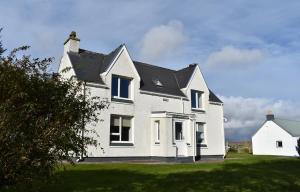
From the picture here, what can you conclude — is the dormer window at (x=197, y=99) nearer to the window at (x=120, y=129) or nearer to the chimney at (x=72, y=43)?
the window at (x=120, y=129)

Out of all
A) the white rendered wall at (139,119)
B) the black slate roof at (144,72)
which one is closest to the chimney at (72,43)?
the black slate roof at (144,72)

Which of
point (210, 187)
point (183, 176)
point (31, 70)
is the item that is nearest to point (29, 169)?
point (31, 70)

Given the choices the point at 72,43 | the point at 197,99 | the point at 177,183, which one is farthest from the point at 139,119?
the point at 177,183

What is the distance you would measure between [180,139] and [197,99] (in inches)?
214

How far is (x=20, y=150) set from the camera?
7566mm

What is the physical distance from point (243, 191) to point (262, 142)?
50229 mm

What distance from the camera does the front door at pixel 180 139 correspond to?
31.5 meters

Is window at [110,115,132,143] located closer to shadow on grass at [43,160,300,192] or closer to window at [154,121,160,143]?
window at [154,121,160,143]

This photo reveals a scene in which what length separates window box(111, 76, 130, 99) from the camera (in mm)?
28938

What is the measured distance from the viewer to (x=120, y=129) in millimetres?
28859

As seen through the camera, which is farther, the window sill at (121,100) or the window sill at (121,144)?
the window sill at (121,100)

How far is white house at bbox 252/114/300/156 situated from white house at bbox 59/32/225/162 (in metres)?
26.4

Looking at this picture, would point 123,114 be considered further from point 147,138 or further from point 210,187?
point 210,187

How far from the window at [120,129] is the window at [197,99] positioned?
26.7 feet
